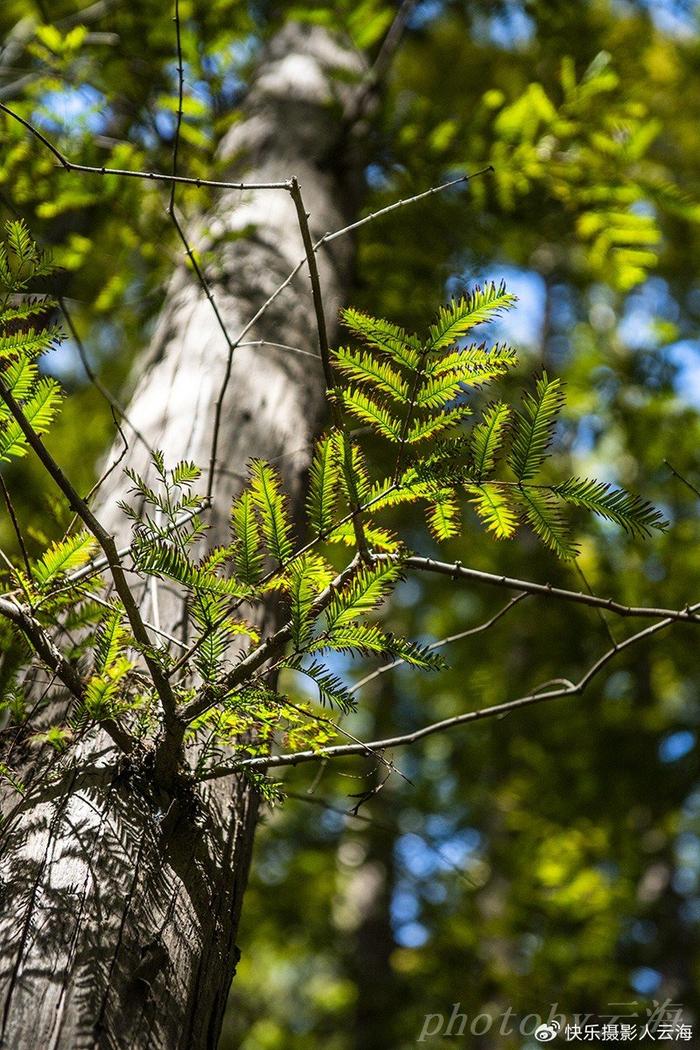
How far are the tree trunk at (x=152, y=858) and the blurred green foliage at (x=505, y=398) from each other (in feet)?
0.88

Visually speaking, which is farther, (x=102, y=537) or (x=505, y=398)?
(x=505, y=398)

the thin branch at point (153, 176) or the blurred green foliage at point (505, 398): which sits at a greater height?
the blurred green foliage at point (505, 398)

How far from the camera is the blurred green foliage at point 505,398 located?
244cm

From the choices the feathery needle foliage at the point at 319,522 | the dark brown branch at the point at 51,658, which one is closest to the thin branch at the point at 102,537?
the feathery needle foliage at the point at 319,522

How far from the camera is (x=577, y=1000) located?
148 inches

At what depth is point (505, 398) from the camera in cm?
292

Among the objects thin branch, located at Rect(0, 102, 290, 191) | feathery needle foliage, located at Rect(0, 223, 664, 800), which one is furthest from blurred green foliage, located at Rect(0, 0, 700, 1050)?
thin branch, located at Rect(0, 102, 290, 191)

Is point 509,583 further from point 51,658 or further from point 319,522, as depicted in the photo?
point 51,658

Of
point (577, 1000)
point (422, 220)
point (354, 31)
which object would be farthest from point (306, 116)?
point (577, 1000)

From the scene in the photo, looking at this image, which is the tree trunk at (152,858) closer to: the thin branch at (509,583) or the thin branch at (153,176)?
the thin branch at (509,583)

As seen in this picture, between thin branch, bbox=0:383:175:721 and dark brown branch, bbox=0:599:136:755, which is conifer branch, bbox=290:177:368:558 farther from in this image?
dark brown branch, bbox=0:599:136:755

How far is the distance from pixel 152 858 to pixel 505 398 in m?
2.23

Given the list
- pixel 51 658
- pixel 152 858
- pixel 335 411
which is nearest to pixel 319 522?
pixel 335 411

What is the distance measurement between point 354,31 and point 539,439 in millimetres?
2085
